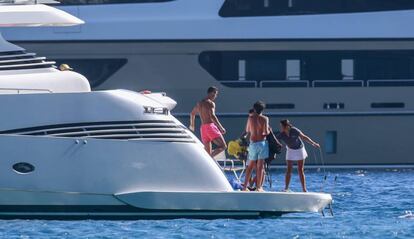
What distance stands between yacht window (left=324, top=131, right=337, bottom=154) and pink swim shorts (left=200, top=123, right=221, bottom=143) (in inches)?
348

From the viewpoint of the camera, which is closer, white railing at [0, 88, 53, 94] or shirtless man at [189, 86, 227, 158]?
white railing at [0, 88, 53, 94]

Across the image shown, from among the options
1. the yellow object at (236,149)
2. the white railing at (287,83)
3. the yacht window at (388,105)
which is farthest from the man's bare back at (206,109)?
the yacht window at (388,105)

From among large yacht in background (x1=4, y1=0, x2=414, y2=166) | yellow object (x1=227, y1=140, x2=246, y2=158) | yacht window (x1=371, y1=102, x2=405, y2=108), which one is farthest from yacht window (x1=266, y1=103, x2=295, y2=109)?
yellow object (x1=227, y1=140, x2=246, y2=158)

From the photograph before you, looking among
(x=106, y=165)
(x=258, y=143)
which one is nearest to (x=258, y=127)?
(x=258, y=143)

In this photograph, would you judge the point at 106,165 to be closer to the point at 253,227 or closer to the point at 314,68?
the point at 253,227

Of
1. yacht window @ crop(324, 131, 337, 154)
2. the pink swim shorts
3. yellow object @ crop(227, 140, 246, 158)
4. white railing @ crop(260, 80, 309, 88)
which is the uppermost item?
the pink swim shorts

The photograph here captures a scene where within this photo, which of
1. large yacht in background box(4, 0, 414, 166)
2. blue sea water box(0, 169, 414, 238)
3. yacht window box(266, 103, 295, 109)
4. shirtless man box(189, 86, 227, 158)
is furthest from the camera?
yacht window box(266, 103, 295, 109)

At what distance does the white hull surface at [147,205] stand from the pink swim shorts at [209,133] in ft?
9.14

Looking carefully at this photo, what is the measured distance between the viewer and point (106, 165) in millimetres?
18312

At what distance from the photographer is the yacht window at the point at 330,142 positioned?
30328 mm

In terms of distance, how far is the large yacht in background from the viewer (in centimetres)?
2989

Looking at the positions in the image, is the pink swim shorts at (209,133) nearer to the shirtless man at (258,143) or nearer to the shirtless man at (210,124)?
the shirtless man at (210,124)

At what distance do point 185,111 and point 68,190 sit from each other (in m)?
11.8

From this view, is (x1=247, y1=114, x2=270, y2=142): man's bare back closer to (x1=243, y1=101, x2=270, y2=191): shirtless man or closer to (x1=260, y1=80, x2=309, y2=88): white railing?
(x1=243, y1=101, x2=270, y2=191): shirtless man
